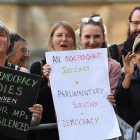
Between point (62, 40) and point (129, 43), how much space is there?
40.0 inches

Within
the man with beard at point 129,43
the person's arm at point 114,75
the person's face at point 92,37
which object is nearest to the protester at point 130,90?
the person's arm at point 114,75

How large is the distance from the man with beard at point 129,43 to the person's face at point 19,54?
97cm

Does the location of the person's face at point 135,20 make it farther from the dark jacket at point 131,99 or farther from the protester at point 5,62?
the protester at point 5,62

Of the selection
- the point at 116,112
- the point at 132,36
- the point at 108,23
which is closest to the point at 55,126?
the point at 116,112

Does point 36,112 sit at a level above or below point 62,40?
below

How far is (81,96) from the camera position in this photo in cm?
493

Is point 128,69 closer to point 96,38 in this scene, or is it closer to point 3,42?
point 96,38

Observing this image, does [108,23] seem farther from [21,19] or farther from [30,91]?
[30,91]

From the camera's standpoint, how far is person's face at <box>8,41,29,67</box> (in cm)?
628

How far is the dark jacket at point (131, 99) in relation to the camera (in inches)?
199

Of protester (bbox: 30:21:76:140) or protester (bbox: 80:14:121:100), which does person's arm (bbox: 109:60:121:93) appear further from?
protester (bbox: 30:21:76:140)

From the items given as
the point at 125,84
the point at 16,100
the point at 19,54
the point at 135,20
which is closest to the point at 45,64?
the point at 16,100

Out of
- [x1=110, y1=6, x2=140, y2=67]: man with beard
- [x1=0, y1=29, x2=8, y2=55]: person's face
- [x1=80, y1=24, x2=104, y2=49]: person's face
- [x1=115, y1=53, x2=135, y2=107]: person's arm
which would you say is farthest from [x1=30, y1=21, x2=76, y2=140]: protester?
[x1=110, y1=6, x2=140, y2=67]: man with beard

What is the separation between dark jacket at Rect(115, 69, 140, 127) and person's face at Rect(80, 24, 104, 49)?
1.48ft
